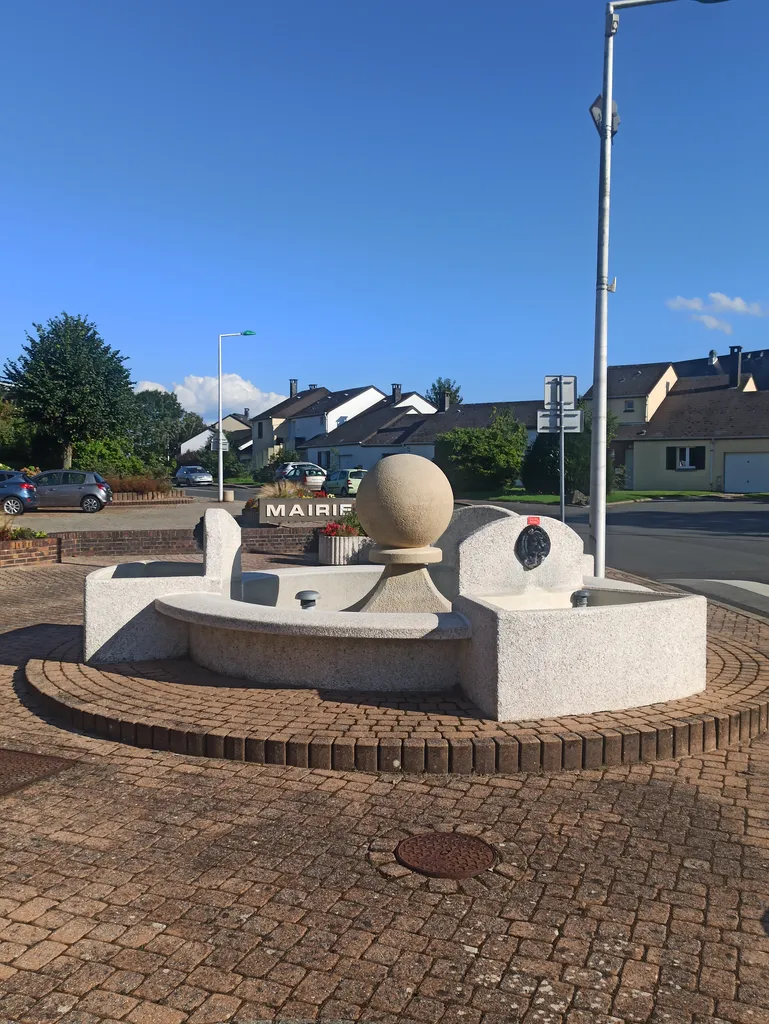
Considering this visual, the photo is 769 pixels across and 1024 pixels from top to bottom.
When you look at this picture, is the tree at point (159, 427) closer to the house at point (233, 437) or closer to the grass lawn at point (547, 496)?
the house at point (233, 437)

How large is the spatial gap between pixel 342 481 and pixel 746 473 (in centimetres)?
2343

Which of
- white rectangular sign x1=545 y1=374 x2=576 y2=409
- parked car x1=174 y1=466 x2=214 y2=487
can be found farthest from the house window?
white rectangular sign x1=545 y1=374 x2=576 y2=409

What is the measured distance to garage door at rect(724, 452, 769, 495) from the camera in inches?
1908

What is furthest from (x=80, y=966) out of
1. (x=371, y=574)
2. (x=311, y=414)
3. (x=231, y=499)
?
(x=311, y=414)

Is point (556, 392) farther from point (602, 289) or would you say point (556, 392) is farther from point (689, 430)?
point (689, 430)

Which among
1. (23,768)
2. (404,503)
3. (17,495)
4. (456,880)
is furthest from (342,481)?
(456,880)

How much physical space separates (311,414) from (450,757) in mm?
Result: 79188

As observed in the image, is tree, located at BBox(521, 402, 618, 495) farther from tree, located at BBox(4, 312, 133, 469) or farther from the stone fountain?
the stone fountain

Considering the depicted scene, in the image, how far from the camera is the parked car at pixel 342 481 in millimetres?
40312

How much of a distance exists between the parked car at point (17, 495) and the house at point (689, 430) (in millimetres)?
35474

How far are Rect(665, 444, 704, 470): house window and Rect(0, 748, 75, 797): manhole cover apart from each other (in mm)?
50051

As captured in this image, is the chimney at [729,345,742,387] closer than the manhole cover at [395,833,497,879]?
No

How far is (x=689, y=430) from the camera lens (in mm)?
51562

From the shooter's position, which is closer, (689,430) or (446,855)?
(446,855)
